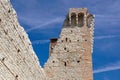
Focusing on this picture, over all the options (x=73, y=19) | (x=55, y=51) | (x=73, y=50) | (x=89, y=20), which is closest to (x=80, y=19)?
(x=73, y=19)

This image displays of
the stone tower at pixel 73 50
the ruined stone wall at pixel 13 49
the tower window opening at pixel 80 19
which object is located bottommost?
the ruined stone wall at pixel 13 49

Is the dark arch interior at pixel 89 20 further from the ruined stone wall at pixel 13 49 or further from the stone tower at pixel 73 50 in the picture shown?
the ruined stone wall at pixel 13 49

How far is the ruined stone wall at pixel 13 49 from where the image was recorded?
14.0 meters

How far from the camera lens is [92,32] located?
24.4 m

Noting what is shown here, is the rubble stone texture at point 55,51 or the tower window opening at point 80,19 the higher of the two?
the tower window opening at point 80,19

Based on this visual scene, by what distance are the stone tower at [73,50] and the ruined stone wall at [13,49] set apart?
4.83 meters

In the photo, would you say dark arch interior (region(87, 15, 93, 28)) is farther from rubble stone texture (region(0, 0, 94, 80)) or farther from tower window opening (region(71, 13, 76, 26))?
tower window opening (region(71, 13, 76, 26))

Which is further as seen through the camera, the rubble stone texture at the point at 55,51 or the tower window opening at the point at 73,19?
the tower window opening at the point at 73,19

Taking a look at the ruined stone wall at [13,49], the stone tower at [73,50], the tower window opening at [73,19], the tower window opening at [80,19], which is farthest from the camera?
the tower window opening at [73,19]

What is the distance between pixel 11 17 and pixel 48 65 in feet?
27.3

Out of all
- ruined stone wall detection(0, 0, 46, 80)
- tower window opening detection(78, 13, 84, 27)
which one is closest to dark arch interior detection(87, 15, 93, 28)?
tower window opening detection(78, 13, 84, 27)

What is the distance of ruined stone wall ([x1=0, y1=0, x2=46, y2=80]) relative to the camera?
46.1 ft

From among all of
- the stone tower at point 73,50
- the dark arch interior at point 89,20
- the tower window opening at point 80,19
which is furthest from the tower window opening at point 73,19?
the dark arch interior at point 89,20

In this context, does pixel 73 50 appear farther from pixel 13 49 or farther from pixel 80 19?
pixel 13 49
